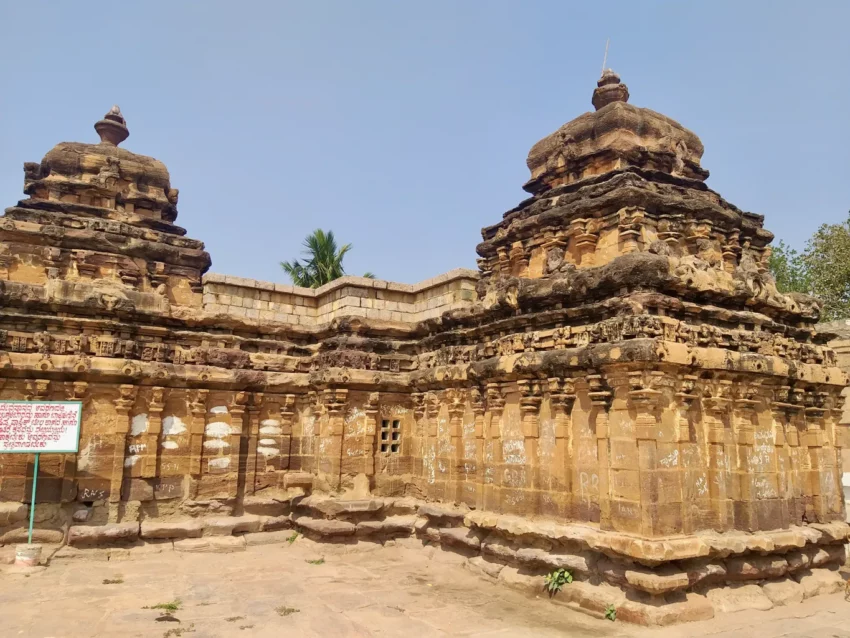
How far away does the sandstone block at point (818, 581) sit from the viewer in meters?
9.15

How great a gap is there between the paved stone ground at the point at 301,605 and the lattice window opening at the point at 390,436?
8.18 ft

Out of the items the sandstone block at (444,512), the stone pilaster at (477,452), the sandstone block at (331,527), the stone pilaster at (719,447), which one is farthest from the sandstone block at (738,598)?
the sandstone block at (331,527)

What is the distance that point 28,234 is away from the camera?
12.2 meters

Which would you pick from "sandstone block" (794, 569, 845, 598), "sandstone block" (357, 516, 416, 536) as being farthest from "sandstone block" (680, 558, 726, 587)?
"sandstone block" (357, 516, 416, 536)

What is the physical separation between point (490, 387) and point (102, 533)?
6792mm

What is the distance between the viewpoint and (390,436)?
1298 centimetres

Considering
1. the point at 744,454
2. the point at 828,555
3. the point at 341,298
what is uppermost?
the point at 341,298

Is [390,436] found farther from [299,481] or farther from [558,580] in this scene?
[558,580]

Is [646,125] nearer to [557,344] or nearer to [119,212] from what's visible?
[557,344]

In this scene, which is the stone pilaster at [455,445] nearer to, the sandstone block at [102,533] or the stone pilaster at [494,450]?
the stone pilaster at [494,450]

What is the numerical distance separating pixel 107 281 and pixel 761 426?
37.6 ft

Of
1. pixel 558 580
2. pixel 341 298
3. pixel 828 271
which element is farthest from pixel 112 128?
pixel 828 271

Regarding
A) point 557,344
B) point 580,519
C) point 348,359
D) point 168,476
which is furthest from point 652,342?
point 168,476

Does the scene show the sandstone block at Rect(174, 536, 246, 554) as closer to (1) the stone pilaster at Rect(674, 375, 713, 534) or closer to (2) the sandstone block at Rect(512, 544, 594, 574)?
(2) the sandstone block at Rect(512, 544, 594, 574)
